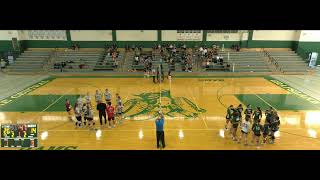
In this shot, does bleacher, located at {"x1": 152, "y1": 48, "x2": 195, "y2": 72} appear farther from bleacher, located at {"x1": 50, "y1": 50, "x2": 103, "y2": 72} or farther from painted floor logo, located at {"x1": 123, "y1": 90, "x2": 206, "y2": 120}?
painted floor logo, located at {"x1": 123, "y1": 90, "x2": 206, "y2": 120}

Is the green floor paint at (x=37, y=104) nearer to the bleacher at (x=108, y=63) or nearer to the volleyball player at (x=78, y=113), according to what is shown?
the volleyball player at (x=78, y=113)

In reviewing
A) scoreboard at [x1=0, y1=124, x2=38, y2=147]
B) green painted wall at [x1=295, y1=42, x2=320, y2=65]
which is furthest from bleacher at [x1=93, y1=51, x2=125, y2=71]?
green painted wall at [x1=295, y1=42, x2=320, y2=65]

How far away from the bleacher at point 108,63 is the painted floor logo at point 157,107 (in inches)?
448

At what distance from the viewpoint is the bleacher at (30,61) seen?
2927cm

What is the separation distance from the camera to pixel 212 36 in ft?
108

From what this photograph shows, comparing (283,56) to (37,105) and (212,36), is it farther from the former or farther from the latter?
(37,105)

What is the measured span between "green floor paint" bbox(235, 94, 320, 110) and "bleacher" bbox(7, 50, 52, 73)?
23.8 meters

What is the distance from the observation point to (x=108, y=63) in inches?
1198

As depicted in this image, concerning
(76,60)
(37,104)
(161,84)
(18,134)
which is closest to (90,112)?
(18,134)

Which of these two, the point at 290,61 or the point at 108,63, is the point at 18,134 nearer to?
the point at 108,63

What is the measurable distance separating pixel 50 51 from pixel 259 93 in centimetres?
2668

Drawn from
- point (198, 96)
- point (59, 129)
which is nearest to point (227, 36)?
point (198, 96)

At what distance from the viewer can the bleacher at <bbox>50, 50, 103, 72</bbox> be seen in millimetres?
29359

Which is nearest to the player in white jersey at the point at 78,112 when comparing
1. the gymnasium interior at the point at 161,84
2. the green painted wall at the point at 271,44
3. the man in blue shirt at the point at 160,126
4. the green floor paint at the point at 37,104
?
the gymnasium interior at the point at 161,84
